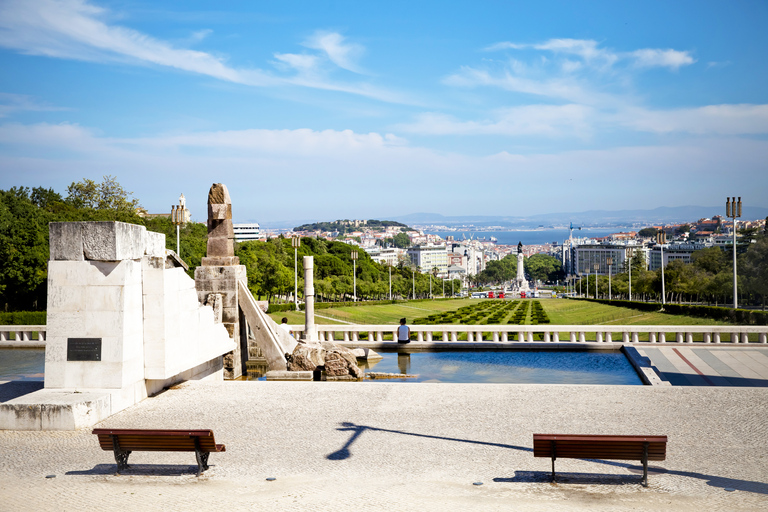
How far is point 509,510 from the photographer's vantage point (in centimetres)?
630

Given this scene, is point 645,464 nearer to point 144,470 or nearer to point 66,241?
point 144,470

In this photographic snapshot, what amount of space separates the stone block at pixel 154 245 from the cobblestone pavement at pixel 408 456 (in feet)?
8.72

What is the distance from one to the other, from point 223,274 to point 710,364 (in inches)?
528

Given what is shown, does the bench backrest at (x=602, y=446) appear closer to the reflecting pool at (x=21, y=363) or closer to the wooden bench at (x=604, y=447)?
the wooden bench at (x=604, y=447)

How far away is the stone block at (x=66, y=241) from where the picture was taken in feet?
34.3

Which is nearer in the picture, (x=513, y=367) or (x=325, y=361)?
(x=325, y=361)

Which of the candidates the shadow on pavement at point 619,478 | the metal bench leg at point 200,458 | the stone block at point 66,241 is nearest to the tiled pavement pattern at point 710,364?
the shadow on pavement at point 619,478

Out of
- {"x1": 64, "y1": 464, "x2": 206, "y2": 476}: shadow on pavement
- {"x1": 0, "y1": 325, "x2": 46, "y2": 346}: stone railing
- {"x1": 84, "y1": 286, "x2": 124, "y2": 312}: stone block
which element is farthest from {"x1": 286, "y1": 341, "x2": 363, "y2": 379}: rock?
{"x1": 0, "y1": 325, "x2": 46, "y2": 346}: stone railing

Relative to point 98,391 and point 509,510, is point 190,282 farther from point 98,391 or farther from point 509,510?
point 509,510

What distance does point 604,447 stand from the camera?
6.82m

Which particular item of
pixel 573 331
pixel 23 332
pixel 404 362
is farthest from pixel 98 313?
pixel 23 332

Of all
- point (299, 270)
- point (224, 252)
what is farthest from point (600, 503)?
point (299, 270)

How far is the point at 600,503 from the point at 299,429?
4.69 m

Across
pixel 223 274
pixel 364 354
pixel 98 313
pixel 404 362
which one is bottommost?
pixel 404 362
